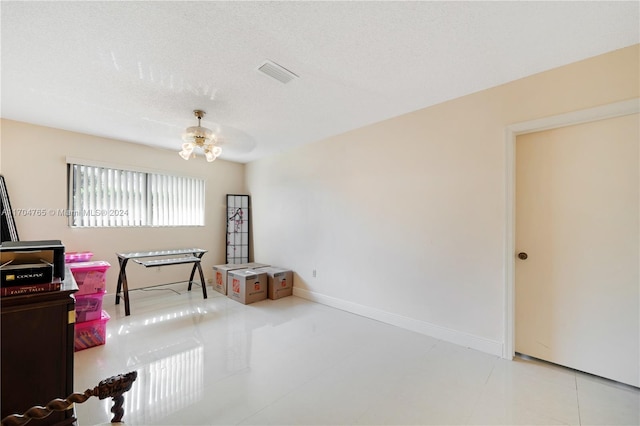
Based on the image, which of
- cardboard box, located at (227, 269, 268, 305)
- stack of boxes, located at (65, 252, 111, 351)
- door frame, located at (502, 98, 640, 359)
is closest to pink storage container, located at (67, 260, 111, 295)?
stack of boxes, located at (65, 252, 111, 351)

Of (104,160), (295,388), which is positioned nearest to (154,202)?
(104,160)

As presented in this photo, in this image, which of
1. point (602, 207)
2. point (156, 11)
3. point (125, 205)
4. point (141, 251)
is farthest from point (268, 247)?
point (602, 207)

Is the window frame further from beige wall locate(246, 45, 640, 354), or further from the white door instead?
the white door

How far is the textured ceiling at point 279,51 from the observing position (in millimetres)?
1521

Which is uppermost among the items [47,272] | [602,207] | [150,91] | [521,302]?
[150,91]

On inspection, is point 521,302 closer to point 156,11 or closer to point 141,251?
point 156,11

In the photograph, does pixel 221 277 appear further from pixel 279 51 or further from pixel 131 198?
pixel 279 51

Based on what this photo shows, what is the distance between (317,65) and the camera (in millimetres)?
2049

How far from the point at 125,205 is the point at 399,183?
13.6 feet

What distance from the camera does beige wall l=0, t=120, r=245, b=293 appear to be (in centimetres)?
326

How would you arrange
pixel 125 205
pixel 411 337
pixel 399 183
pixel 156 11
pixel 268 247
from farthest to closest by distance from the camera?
pixel 268 247 → pixel 125 205 → pixel 399 183 → pixel 411 337 → pixel 156 11

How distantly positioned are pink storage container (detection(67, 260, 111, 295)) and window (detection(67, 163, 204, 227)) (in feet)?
4.60

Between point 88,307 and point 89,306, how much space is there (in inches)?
0.5

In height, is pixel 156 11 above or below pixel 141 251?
above
